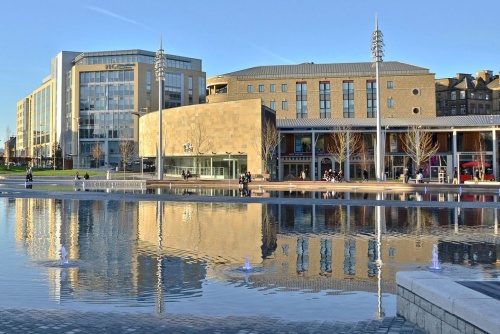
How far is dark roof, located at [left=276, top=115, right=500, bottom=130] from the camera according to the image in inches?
2618

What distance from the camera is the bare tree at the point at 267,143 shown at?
61.5 metres

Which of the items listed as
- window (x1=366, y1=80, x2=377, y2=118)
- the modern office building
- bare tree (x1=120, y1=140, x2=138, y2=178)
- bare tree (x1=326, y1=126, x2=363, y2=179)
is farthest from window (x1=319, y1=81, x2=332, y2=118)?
bare tree (x1=120, y1=140, x2=138, y2=178)

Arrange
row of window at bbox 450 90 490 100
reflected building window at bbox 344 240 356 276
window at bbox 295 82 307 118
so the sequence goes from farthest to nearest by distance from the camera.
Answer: row of window at bbox 450 90 490 100 → window at bbox 295 82 307 118 → reflected building window at bbox 344 240 356 276

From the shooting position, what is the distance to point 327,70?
84.1 m

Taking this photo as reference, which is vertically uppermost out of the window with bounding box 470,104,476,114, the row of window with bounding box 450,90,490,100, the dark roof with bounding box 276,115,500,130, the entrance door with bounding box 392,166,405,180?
the row of window with bounding box 450,90,490,100

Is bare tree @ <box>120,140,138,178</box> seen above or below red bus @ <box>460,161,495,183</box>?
above

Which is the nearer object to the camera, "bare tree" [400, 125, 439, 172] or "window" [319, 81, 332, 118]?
"bare tree" [400, 125, 439, 172]

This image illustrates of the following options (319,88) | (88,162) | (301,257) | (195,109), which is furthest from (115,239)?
(88,162)

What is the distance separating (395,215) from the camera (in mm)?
23281

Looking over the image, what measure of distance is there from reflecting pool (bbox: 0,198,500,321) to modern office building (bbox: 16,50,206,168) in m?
79.8

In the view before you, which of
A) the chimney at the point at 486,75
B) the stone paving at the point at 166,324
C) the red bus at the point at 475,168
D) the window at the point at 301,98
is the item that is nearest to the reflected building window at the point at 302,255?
the stone paving at the point at 166,324

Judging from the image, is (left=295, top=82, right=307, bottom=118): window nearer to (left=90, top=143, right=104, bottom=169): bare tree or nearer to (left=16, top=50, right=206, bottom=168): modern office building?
(left=16, top=50, right=206, bottom=168): modern office building

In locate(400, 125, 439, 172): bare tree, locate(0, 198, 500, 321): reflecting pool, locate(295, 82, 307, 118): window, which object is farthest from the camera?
locate(295, 82, 307, 118): window

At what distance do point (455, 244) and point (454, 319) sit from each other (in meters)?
9.58
